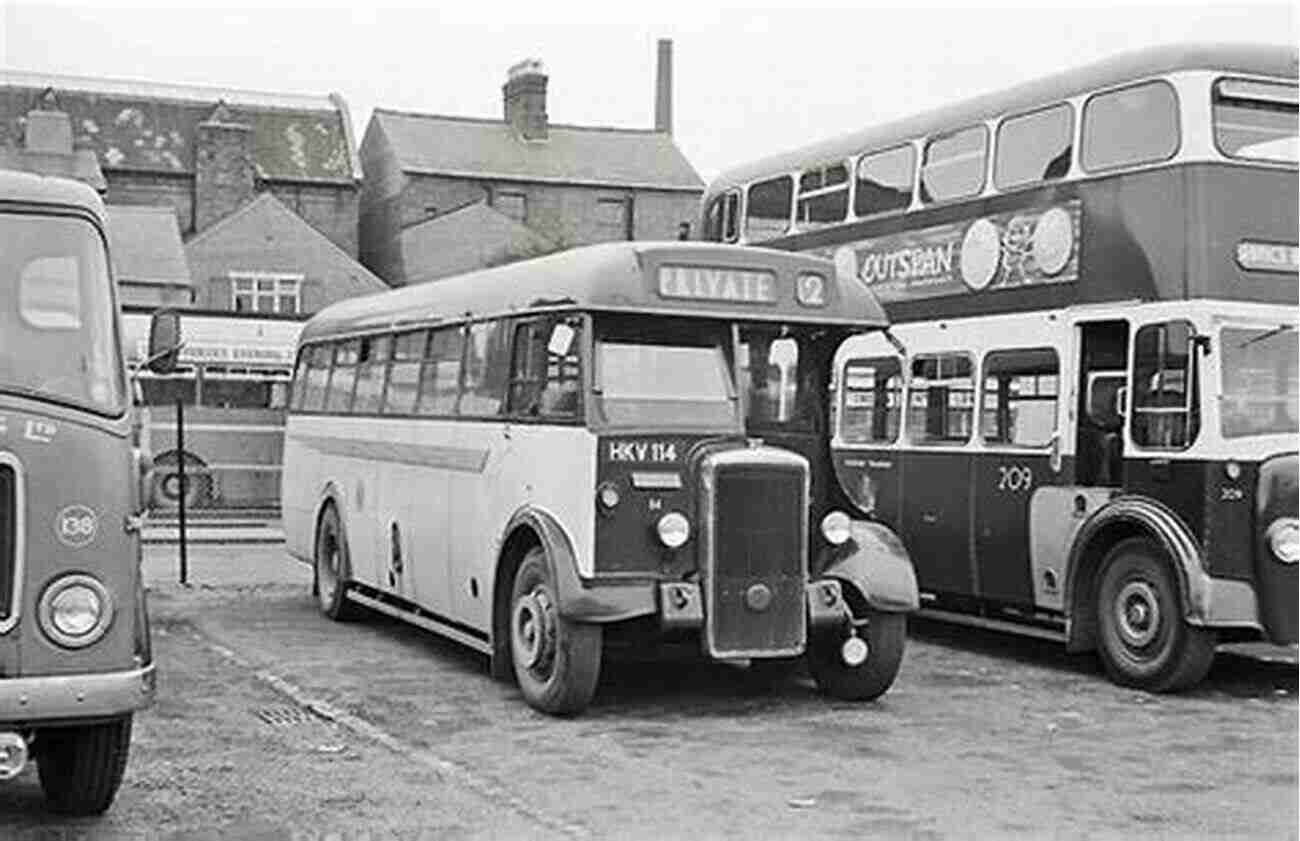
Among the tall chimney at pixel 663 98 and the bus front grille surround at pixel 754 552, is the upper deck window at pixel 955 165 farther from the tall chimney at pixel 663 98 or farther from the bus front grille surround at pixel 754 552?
the tall chimney at pixel 663 98

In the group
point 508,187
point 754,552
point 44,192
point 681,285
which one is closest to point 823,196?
point 681,285

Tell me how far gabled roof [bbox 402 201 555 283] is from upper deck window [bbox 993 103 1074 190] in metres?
38.6

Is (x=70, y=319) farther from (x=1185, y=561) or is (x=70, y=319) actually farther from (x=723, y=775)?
(x=1185, y=561)

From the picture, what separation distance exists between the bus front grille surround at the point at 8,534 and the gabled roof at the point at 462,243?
4468 cm

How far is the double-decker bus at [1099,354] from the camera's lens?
11.4 m

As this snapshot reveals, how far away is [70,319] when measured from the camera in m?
7.14

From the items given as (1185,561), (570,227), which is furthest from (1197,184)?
(570,227)

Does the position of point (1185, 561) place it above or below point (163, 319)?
below

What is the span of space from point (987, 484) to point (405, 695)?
201 inches

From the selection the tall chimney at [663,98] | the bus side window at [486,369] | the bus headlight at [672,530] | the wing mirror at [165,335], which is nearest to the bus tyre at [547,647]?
the bus headlight at [672,530]

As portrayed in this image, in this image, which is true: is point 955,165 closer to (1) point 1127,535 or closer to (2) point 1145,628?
(1) point 1127,535

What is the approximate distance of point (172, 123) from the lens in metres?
53.2

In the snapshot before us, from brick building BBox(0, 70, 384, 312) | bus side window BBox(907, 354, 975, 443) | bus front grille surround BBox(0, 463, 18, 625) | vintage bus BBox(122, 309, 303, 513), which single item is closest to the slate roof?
brick building BBox(0, 70, 384, 312)

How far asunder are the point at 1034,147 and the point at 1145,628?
375 cm
